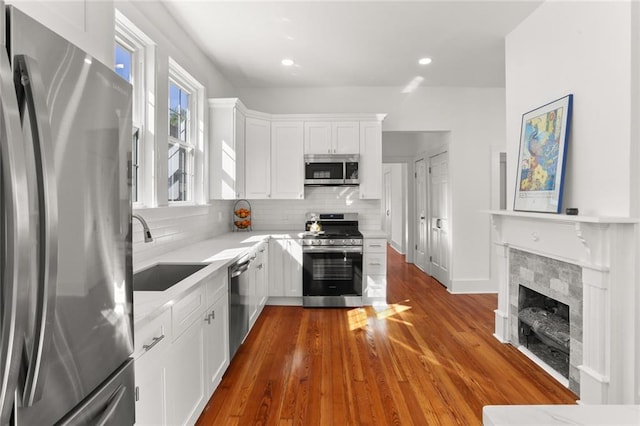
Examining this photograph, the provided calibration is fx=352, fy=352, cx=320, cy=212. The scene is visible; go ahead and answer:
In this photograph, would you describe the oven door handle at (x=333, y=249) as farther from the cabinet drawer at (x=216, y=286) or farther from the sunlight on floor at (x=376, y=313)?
the cabinet drawer at (x=216, y=286)

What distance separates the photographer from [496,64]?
13.8ft

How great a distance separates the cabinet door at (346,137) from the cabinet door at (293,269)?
1.39 metres

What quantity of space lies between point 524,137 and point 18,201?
3.39 metres

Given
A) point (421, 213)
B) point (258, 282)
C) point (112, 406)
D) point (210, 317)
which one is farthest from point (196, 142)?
point (421, 213)

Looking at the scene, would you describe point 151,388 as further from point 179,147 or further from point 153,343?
point 179,147

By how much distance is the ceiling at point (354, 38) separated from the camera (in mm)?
2967

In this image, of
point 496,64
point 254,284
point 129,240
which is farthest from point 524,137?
point 129,240

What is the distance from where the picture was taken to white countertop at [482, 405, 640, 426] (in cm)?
72

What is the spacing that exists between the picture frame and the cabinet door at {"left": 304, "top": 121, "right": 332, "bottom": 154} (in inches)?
92.8

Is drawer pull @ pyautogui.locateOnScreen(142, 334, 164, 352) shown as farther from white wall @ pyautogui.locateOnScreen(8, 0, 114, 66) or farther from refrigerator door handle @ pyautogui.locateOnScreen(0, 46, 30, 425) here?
white wall @ pyautogui.locateOnScreen(8, 0, 114, 66)

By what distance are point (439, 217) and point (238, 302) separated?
3826mm

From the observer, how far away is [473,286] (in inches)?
198

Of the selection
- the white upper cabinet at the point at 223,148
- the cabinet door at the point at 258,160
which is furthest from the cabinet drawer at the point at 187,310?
the cabinet door at the point at 258,160

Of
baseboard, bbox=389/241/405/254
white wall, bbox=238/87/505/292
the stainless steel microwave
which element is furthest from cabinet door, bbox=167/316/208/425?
baseboard, bbox=389/241/405/254
